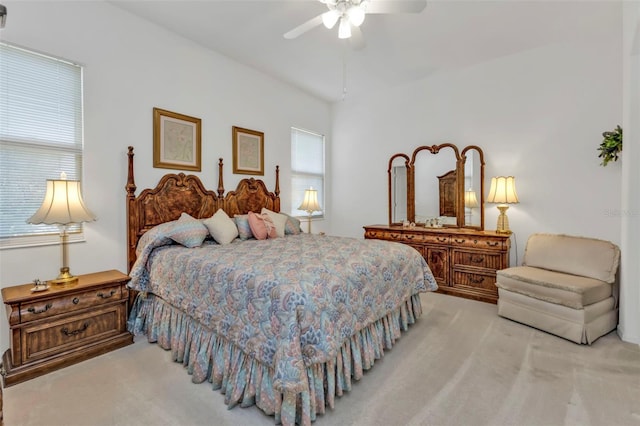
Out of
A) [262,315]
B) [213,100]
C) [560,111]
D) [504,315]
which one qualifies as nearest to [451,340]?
[504,315]

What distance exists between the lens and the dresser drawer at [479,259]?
369cm

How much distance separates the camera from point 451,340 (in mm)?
2734

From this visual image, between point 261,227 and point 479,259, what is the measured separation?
2733 millimetres

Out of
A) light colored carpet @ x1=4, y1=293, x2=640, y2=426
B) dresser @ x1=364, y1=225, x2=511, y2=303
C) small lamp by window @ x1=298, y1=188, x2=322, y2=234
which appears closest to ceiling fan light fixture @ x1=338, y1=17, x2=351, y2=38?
small lamp by window @ x1=298, y1=188, x2=322, y2=234

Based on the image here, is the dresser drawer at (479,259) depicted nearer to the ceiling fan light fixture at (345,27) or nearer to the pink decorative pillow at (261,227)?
the pink decorative pillow at (261,227)

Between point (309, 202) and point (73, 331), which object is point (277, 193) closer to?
point (309, 202)

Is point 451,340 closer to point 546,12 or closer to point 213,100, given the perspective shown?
point 546,12

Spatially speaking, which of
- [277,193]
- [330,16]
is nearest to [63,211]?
[330,16]

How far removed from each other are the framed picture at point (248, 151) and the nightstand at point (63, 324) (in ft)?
6.66

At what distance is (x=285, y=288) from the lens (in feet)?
5.53

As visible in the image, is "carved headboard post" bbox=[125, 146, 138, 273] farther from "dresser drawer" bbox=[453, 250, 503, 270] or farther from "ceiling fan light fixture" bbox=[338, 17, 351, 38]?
"dresser drawer" bbox=[453, 250, 503, 270]

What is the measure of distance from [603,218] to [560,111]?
1304 mm

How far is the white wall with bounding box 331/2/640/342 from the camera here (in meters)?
3.29

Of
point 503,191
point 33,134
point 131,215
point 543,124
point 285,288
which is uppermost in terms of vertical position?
point 543,124
